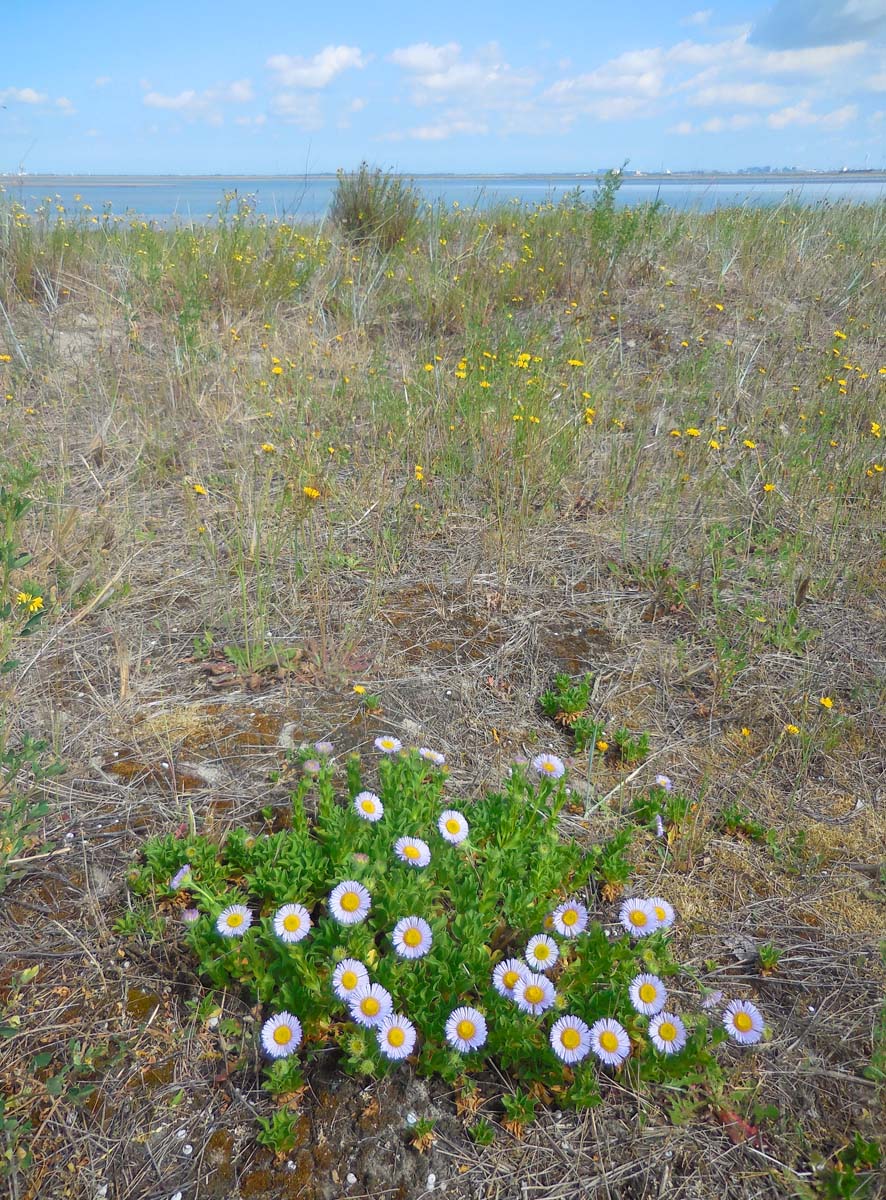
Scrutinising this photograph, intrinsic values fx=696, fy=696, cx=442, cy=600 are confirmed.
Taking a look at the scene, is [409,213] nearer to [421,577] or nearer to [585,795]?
[421,577]

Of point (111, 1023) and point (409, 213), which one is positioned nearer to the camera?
point (111, 1023)

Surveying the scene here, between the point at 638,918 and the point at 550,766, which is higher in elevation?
the point at 550,766

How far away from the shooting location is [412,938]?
1480 millimetres

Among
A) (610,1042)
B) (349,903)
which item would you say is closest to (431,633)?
(349,903)

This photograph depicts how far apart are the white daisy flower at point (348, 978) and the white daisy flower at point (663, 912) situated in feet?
2.24

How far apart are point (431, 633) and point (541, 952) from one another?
1333 mm

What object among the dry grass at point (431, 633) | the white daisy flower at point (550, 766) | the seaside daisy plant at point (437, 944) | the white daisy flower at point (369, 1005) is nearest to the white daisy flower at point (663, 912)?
the seaside daisy plant at point (437, 944)

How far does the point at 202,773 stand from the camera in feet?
6.64

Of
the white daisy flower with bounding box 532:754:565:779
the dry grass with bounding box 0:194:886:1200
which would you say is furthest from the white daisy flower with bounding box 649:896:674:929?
the white daisy flower with bounding box 532:754:565:779

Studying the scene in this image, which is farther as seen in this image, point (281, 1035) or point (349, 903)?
point (349, 903)

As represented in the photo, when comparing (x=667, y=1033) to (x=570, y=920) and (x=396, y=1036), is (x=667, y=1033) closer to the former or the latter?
(x=570, y=920)

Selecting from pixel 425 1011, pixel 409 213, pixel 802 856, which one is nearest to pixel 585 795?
pixel 802 856

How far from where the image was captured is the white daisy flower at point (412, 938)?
4.79ft

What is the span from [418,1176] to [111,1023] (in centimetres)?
68
